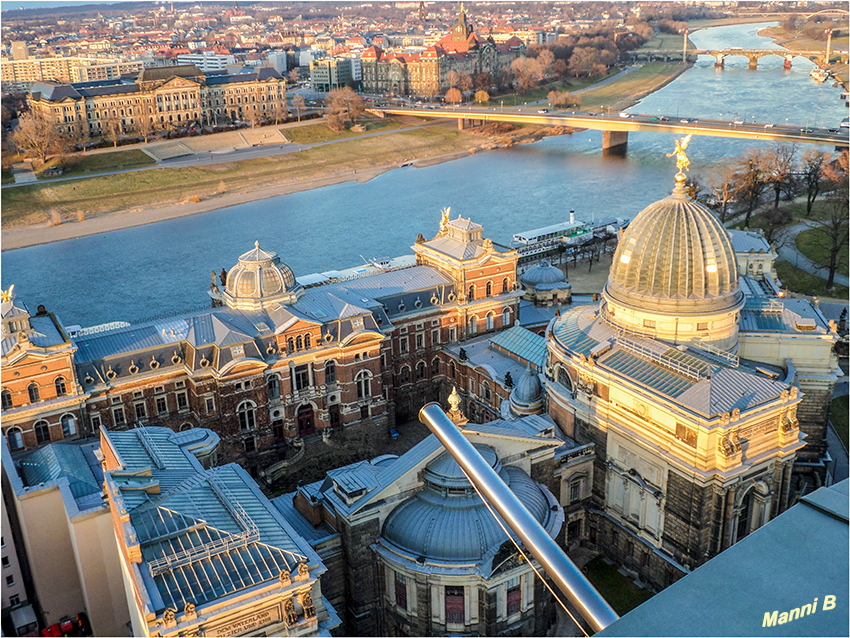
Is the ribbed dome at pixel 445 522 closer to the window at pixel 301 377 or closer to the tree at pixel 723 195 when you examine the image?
the window at pixel 301 377

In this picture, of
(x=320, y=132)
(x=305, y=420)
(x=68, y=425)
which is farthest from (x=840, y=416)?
(x=320, y=132)

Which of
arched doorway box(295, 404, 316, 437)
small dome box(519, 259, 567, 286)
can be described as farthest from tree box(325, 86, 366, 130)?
arched doorway box(295, 404, 316, 437)

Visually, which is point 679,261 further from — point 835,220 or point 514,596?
point 835,220

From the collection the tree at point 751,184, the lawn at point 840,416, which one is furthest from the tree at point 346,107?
the lawn at point 840,416

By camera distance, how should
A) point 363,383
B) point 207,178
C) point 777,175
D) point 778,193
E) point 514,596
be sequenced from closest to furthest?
point 514,596, point 363,383, point 778,193, point 777,175, point 207,178

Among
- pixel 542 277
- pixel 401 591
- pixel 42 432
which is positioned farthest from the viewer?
pixel 542 277
